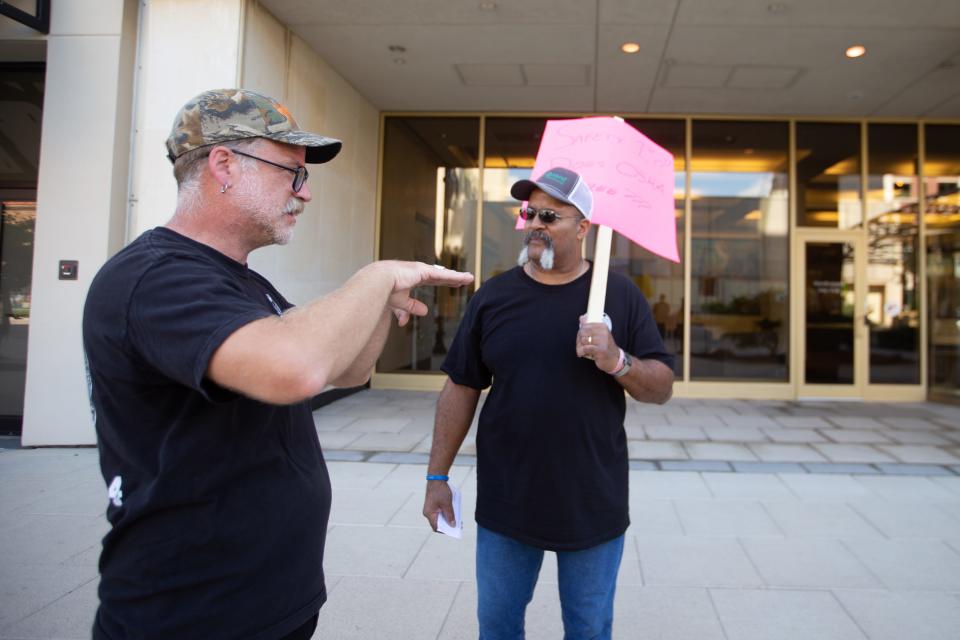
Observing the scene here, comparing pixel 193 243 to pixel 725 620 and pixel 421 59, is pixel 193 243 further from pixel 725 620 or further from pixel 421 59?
pixel 421 59

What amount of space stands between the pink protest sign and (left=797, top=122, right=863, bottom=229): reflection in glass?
28.4 feet

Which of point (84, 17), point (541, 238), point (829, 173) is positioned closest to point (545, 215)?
point (541, 238)

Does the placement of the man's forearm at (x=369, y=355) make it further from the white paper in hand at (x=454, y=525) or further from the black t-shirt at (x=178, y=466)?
the white paper in hand at (x=454, y=525)

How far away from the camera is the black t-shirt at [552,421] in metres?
1.91

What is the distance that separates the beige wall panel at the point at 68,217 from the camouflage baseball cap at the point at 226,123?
209 inches

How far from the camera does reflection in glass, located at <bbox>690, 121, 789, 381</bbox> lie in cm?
941

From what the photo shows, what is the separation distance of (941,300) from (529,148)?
22.2ft

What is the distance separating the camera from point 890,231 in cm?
948

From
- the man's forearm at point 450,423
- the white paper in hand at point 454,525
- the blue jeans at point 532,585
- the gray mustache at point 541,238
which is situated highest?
the gray mustache at point 541,238

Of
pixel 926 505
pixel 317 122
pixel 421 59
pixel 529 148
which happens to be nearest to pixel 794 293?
pixel 529 148

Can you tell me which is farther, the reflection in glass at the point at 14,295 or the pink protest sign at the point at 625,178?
the reflection in glass at the point at 14,295

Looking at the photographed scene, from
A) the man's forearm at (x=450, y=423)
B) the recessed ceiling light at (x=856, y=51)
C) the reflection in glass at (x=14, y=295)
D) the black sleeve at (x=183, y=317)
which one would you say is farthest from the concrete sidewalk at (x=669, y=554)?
the recessed ceiling light at (x=856, y=51)

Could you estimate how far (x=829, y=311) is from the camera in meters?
9.42

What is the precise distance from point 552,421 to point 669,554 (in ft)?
7.18
